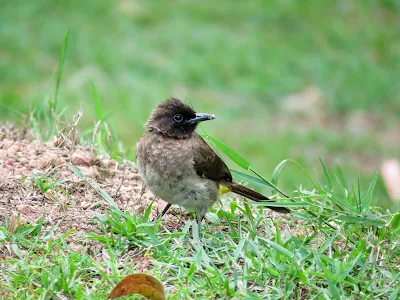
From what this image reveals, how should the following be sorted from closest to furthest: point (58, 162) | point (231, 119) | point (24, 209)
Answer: point (24, 209) → point (58, 162) → point (231, 119)

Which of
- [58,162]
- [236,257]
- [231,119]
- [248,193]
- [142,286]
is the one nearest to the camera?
[142,286]

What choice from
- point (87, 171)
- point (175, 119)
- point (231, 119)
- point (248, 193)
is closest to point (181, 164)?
point (175, 119)

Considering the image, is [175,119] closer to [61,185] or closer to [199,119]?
[199,119]

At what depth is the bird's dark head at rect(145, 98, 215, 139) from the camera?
547 centimetres

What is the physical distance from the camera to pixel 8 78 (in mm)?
10781

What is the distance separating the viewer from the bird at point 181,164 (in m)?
5.11

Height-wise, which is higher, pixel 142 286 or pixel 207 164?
pixel 207 164

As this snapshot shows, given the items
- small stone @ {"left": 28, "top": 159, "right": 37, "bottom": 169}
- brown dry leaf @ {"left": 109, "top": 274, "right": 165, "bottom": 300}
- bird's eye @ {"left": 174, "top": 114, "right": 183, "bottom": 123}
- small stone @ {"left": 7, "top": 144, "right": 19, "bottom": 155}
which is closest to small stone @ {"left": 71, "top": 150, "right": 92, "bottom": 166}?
small stone @ {"left": 28, "top": 159, "right": 37, "bottom": 169}

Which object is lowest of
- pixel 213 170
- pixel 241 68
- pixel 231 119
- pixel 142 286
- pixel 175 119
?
pixel 231 119

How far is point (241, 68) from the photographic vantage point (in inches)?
456

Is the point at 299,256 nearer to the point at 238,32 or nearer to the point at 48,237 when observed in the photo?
the point at 48,237

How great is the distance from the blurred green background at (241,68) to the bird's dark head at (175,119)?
11.4 ft

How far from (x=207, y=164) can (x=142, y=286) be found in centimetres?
136

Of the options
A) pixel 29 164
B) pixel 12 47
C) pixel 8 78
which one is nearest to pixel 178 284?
pixel 29 164
